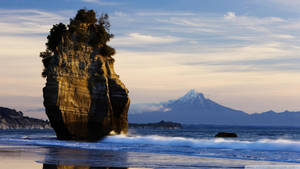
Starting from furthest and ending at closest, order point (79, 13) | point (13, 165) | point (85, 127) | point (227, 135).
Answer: point (227, 135) → point (79, 13) → point (85, 127) → point (13, 165)

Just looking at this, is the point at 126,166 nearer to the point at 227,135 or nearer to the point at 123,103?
the point at 123,103

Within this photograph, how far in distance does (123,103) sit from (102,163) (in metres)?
26.8

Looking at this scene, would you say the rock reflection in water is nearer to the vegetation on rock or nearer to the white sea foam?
the white sea foam

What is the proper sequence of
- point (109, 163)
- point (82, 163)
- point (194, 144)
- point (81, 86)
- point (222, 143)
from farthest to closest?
point (81, 86) < point (194, 144) < point (222, 143) < point (109, 163) < point (82, 163)

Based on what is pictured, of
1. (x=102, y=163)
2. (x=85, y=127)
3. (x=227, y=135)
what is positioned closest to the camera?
(x=102, y=163)

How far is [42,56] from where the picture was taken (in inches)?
2219

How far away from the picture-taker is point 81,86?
171 ft

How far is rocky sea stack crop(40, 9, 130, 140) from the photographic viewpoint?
50.9 metres

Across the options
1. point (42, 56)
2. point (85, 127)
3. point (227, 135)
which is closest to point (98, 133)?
point (85, 127)

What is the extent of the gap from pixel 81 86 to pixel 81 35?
19.7 feet

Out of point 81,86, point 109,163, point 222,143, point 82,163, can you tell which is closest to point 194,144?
point 222,143

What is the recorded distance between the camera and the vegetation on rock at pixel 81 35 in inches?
2142

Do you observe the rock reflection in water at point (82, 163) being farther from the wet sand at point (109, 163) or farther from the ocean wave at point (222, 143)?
the ocean wave at point (222, 143)

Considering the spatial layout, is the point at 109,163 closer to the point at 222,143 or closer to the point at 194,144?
the point at 222,143
